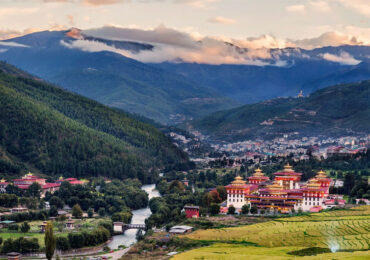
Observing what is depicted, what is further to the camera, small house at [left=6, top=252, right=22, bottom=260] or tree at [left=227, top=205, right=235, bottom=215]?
tree at [left=227, top=205, right=235, bottom=215]

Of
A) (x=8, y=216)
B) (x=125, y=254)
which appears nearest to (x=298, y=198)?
(x=125, y=254)

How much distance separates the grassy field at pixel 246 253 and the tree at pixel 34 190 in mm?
62890

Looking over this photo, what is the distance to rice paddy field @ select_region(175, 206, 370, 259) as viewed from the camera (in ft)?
290

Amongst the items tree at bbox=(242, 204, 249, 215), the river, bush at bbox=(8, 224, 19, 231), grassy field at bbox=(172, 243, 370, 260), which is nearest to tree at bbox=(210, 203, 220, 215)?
tree at bbox=(242, 204, 249, 215)

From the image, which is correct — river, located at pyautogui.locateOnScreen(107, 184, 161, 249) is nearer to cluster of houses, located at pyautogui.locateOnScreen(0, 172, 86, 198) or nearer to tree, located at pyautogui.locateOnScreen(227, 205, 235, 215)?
tree, located at pyautogui.locateOnScreen(227, 205, 235, 215)

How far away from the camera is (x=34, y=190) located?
151 metres

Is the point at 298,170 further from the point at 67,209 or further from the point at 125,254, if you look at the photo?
the point at 125,254

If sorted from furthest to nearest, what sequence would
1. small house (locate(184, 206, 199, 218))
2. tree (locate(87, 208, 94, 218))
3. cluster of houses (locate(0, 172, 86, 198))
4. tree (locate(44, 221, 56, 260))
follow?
1. cluster of houses (locate(0, 172, 86, 198))
2. tree (locate(87, 208, 94, 218))
3. small house (locate(184, 206, 199, 218))
4. tree (locate(44, 221, 56, 260))

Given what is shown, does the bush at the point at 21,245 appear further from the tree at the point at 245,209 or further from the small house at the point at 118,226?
the tree at the point at 245,209

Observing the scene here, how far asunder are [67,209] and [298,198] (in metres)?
41.6

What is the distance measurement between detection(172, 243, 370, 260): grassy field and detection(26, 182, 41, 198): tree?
6289 centimetres

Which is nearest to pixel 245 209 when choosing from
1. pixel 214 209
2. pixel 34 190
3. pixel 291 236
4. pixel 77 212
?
pixel 214 209

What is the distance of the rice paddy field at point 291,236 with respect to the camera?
88500 millimetres

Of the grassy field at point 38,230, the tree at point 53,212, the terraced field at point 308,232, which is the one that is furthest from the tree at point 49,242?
the tree at point 53,212
